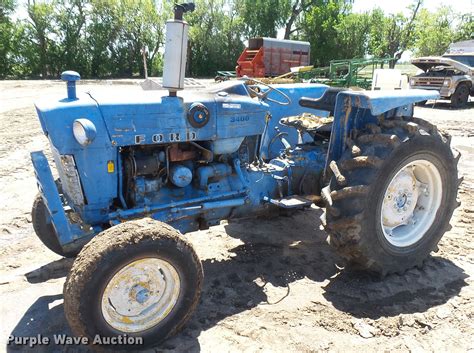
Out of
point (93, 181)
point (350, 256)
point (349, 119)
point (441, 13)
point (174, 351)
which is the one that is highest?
point (441, 13)

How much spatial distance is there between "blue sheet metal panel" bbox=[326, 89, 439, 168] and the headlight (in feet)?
6.32

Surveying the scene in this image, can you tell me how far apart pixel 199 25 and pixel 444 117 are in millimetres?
22699

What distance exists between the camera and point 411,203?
12.1 ft

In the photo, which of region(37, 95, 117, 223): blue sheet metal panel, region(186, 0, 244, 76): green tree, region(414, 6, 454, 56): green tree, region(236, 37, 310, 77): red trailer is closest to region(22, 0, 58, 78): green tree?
region(186, 0, 244, 76): green tree

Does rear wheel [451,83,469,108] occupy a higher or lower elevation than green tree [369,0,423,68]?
lower

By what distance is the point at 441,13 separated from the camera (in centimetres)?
3400

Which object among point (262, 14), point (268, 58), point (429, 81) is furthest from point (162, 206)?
point (262, 14)

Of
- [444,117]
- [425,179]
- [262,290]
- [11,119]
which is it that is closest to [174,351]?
[262,290]

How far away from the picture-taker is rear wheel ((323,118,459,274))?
316 centimetres

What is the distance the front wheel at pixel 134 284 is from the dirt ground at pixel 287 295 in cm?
21

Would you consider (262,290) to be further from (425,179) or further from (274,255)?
(425,179)

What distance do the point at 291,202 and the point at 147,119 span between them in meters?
1.41

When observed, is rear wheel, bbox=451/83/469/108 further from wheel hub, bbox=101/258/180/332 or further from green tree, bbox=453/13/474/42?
green tree, bbox=453/13/474/42

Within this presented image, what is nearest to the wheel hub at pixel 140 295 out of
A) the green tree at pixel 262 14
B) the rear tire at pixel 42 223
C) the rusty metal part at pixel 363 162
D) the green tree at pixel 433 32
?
the rear tire at pixel 42 223
